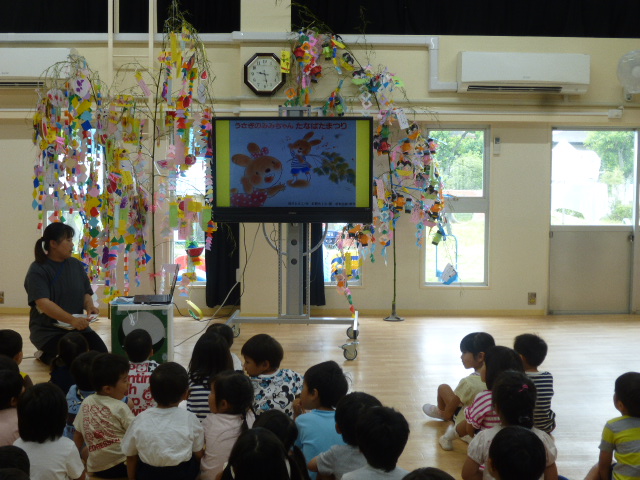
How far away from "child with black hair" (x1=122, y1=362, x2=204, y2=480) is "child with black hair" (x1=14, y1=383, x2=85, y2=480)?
0.26m

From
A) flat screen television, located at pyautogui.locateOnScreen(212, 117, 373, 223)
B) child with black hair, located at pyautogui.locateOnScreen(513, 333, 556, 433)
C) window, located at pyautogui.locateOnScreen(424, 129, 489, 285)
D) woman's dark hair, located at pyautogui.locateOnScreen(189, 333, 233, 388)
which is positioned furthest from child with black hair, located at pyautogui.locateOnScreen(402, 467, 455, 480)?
window, located at pyautogui.locateOnScreen(424, 129, 489, 285)

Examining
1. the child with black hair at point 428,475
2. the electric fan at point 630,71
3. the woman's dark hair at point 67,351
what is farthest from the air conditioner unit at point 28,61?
the child with black hair at point 428,475

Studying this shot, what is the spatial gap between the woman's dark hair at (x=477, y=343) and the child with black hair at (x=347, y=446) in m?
1.24

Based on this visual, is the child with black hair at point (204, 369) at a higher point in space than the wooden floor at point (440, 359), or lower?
higher

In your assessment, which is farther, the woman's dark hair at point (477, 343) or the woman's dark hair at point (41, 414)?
the woman's dark hair at point (477, 343)

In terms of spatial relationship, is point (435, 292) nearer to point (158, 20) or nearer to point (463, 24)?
point (463, 24)

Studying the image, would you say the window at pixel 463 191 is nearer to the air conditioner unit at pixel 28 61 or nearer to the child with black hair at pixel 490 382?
the air conditioner unit at pixel 28 61

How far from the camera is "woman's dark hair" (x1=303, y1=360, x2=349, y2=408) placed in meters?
2.64

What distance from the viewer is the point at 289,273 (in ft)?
18.5

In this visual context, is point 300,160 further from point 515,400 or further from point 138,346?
point 515,400

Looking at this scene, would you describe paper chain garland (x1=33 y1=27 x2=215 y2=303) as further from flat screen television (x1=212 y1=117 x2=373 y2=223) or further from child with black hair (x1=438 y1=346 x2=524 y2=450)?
child with black hair (x1=438 y1=346 x2=524 y2=450)

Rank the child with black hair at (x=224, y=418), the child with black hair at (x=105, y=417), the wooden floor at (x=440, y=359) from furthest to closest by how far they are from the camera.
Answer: the wooden floor at (x=440, y=359)
the child with black hair at (x=105, y=417)
the child with black hair at (x=224, y=418)

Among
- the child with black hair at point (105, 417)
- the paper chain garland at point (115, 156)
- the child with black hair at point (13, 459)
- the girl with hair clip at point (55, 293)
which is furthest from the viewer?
the paper chain garland at point (115, 156)

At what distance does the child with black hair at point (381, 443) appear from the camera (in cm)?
203
